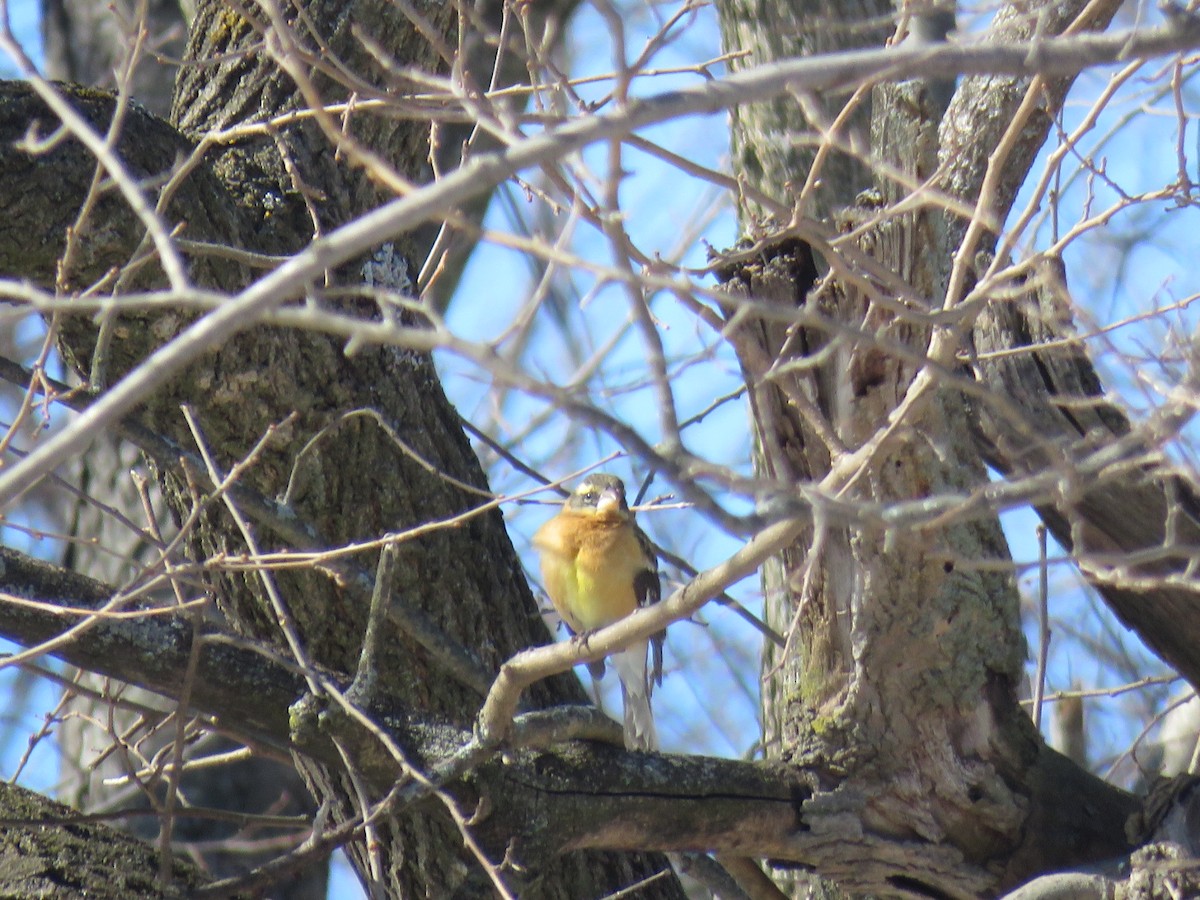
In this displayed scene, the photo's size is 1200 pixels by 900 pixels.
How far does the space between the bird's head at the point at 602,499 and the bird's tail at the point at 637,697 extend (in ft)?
2.09

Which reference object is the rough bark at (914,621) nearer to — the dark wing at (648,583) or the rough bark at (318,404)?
the rough bark at (318,404)

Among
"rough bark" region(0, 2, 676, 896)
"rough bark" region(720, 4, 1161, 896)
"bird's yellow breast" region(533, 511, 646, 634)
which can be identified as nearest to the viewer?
"rough bark" region(720, 4, 1161, 896)

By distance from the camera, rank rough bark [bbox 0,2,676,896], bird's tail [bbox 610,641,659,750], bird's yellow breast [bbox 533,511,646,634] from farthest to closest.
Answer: bird's tail [bbox 610,641,659,750] → bird's yellow breast [bbox 533,511,646,634] → rough bark [bbox 0,2,676,896]

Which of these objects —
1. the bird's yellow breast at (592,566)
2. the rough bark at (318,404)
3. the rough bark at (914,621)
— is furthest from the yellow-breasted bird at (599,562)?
the rough bark at (914,621)

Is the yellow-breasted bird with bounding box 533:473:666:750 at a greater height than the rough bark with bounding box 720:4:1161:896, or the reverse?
the yellow-breasted bird with bounding box 533:473:666:750

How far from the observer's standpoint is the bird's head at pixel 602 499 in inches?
212

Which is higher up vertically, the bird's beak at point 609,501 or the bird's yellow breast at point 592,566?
the bird's beak at point 609,501

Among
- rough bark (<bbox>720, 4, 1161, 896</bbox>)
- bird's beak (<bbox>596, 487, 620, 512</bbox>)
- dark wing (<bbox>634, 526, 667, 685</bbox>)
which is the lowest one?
rough bark (<bbox>720, 4, 1161, 896</bbox>)

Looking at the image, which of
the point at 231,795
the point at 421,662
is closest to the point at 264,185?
the point at 421,662

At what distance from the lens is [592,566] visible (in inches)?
211

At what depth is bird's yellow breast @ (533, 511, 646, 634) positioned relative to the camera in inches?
211

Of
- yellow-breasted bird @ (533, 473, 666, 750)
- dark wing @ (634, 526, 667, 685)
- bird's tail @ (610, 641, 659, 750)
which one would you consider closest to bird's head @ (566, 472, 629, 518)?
yellow-breasted bird @ (533, 473, 666, 750)

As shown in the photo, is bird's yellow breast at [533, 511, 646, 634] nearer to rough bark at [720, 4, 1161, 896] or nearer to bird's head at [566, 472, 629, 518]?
bird's head at [566, 472, 629, 518]

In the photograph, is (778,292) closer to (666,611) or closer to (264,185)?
(666,611)
